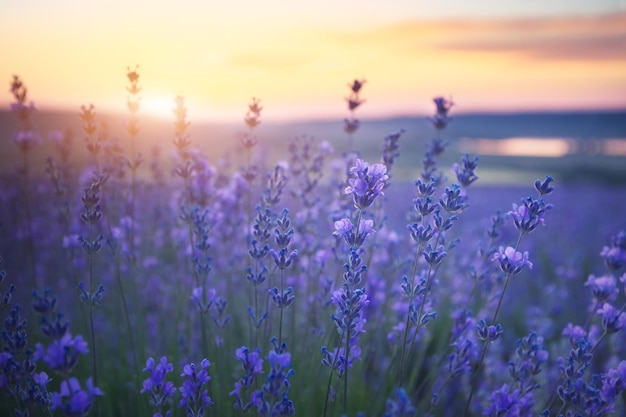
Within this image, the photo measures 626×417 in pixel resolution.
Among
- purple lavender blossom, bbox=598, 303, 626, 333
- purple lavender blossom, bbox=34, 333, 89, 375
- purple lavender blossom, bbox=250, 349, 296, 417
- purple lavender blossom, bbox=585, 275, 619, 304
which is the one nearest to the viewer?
purple lavender blossom, bbox=34, 333, 89, 375

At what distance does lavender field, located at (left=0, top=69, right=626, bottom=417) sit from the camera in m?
1.74

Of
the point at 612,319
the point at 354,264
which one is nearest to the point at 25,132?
the point at 354,264

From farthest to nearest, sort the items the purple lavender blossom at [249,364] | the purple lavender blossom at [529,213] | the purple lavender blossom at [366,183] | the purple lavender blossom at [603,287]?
the purple lavender blossom at [603,287], the purple lavender blossom at [529,213], the purple lavender blossom at [366,183], the purple lavender blossom at [249,364]

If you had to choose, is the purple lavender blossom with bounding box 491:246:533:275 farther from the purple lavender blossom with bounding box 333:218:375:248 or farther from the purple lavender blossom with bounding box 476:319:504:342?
the purple lavender blossom with bounding box 333:218:375:248

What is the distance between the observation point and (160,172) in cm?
346

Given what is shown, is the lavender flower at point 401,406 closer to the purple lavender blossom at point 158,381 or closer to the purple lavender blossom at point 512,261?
the purple lavender blossom at point 512,261

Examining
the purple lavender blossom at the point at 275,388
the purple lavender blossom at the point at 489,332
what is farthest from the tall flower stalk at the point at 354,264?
the purple lavender blossom at the point at 489,332

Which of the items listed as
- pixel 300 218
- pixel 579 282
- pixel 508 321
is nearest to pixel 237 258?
pixel 300 218

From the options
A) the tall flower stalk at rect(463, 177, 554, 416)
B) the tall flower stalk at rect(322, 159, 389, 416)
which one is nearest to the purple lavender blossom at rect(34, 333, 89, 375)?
the tall flower stalk at rect(322, 159, 389, 416)

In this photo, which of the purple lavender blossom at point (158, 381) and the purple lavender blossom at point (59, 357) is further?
the purple lavender blossom at point (158, 381)

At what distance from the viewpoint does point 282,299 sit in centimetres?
185

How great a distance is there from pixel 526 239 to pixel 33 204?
6.66m

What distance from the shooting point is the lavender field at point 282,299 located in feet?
5.72

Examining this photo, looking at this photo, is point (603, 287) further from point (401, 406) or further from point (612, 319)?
point (401, 406)
